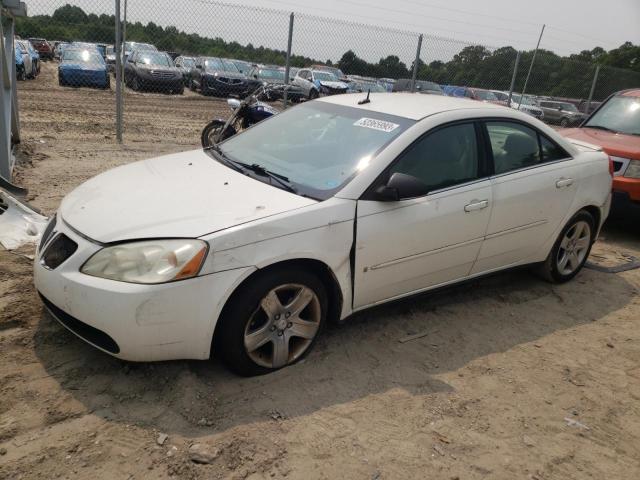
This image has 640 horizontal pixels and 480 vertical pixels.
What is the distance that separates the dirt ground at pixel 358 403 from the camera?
2.41 meters

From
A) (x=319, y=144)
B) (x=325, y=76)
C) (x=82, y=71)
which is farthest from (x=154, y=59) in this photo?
(x=319, y=144)

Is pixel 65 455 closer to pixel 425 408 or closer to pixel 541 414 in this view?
pixel 425 408

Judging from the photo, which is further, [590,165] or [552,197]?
[590,165]

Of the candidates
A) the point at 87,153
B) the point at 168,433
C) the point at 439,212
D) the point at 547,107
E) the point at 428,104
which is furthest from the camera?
the point at 547,107

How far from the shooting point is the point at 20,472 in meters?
2.21

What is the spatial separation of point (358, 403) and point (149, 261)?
1.33 m

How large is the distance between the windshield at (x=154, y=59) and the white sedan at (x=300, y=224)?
16.0m

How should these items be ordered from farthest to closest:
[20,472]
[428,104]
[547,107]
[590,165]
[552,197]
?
[547,107]
[590,165]
[552,197]
[428,104]
[20,472]

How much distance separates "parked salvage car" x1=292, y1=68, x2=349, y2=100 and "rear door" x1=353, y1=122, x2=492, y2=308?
16402 mm

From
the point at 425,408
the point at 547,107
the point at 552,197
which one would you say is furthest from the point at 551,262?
the point at 547,107

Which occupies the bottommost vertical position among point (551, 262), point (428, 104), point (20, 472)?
point (20, 472)

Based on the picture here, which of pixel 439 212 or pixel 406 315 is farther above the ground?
pixel 439 212

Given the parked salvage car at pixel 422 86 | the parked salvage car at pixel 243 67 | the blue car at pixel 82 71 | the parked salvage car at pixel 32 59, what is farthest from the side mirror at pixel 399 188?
the parked salvage car at pixel 32 59

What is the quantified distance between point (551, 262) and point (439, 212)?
172cm
